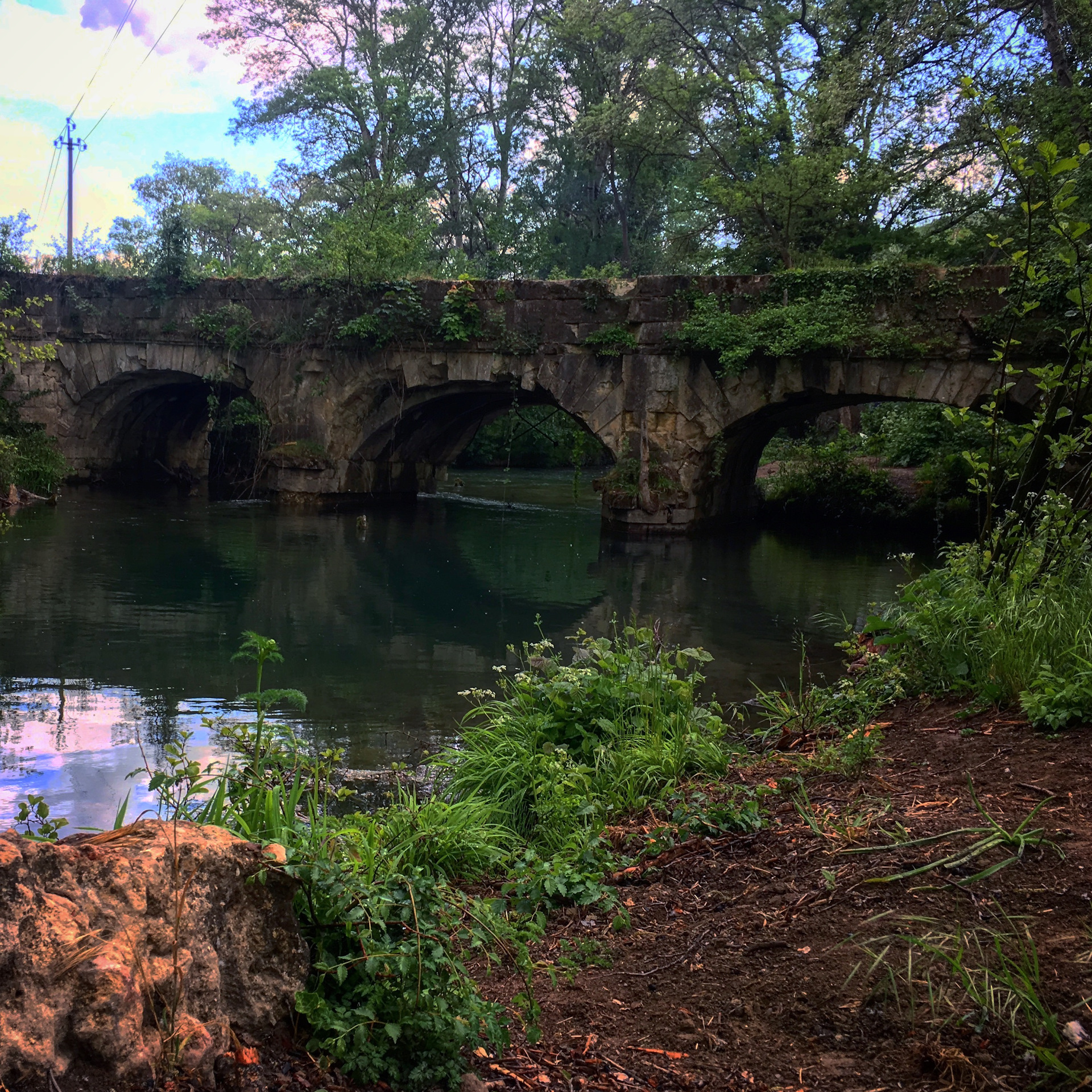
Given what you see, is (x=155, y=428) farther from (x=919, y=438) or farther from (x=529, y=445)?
(x=919, y=438)

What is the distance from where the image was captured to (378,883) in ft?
7.98

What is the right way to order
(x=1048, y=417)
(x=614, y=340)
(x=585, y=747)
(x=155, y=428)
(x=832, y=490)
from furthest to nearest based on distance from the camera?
(x=155, y=428) → (x=832, y=490) → (x=614, y=340) → (x=1048, y=417) → (x=585, y=747)

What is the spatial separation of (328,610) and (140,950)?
7.83m

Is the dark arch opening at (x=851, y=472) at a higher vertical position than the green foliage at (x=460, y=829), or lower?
higher

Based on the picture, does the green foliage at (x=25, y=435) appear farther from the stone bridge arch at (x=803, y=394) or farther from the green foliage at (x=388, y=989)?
the green foliage at (x=388, y=989)

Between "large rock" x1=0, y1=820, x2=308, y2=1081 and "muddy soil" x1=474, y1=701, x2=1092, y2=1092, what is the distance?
53 cm

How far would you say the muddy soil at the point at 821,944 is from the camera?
6.46ft

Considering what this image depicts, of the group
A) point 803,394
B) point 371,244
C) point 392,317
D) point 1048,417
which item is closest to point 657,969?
point 1048,417

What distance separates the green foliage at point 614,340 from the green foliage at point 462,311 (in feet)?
6.35

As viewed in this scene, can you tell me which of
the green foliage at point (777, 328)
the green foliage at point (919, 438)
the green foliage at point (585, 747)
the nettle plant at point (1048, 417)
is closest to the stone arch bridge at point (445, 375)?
the green foliage at point (777, 328)

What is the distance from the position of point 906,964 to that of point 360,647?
20.8ft

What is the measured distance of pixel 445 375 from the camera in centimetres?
1666

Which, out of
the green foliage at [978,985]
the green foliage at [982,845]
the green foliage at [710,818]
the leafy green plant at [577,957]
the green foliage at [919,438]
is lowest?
the leafy green plant at [577,957]

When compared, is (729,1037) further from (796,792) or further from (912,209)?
(912,209)
